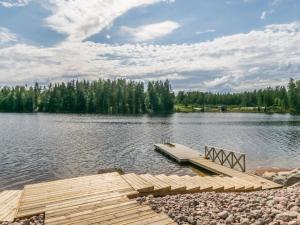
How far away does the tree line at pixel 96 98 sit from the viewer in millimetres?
137625

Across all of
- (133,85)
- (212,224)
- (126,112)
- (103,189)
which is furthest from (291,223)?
(133,85)

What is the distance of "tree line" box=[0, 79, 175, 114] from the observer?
137625 mm

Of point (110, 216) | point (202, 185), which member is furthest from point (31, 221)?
point (202, 185)

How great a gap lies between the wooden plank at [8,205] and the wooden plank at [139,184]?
4.32 m

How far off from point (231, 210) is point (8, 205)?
26.6 feet

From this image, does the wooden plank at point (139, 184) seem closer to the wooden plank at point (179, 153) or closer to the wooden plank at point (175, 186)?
the wooden plank at point (175, 186)

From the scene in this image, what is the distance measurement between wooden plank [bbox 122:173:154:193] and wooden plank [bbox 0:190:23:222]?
4.32m

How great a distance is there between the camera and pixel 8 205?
1097 centimetres

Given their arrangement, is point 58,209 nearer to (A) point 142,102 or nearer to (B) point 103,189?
(B) point 103,189

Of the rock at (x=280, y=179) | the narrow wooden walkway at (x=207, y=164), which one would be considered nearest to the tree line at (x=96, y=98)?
the narrow wooden walkway at (x=207, y=164)

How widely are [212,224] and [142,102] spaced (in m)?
134

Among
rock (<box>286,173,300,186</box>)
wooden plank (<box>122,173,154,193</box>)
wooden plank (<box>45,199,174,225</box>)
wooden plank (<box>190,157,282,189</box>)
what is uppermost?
wooden plank (<box>45,199,174,225</box>)

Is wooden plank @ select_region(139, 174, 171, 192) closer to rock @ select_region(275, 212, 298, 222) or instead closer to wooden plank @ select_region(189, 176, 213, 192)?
wooden plank @ select_region(189, 176, 213, 192)

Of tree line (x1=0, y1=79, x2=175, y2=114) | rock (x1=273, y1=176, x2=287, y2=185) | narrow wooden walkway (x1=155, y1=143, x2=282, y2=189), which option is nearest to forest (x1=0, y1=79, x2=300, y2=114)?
tree line (x1=0, y1=79, x2=175, y2=114)
